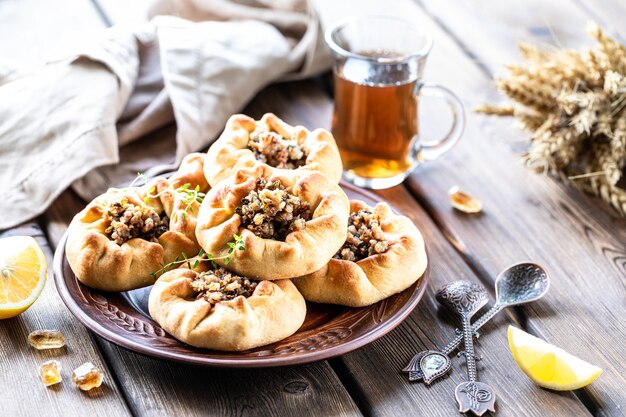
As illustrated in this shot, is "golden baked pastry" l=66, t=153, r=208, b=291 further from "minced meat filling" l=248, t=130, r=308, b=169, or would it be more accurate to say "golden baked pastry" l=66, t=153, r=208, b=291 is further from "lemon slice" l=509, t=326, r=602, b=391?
"lemon slice" l=509, t=326, r=602, b=391

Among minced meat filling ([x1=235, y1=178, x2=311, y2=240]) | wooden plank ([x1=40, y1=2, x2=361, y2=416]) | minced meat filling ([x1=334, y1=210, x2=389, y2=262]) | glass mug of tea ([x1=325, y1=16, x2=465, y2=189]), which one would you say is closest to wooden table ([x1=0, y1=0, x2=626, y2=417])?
wooden plank ([x1=40, y1=2, x2=361, y2=416])

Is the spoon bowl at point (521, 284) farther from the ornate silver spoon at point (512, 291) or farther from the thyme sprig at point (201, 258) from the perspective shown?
the thyme sprig at point (201, 258)

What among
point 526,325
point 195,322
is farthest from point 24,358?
point 526,325

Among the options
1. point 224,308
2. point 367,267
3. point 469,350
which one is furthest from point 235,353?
point 469,350

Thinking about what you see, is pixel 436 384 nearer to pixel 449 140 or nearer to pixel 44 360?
pixel 44 360

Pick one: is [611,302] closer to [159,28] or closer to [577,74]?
[577,74]

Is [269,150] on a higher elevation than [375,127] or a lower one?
higher
